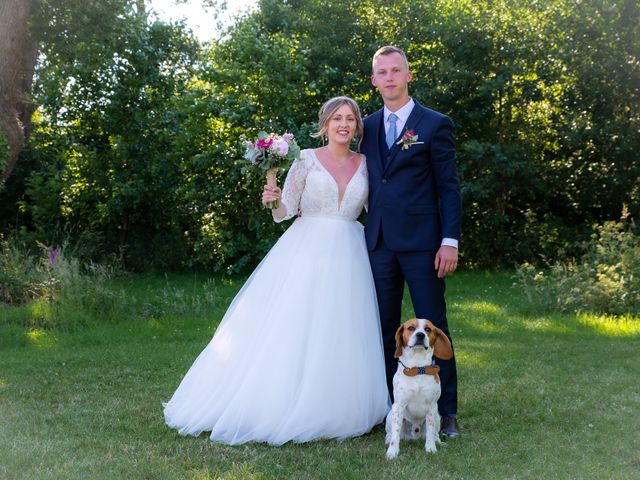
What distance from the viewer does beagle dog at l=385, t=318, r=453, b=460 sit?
443cm

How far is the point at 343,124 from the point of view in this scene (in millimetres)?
4992

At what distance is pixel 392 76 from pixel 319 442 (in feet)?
7.42

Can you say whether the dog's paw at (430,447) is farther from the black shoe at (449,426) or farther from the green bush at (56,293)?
the green bush at (56,293)

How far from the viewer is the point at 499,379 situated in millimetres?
6414

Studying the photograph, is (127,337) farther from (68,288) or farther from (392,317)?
(392,317)

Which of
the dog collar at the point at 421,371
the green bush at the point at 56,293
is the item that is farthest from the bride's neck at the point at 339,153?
the green bush at the point at 56,293

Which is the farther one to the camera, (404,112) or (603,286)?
(603,286)

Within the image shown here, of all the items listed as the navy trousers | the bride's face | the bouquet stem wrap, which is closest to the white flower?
the bouquet stem wrap

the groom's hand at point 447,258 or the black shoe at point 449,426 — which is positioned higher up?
the groom's hand at point 447,258

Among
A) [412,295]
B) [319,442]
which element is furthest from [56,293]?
[412,295]

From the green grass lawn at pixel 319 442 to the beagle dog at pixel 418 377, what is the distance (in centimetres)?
16

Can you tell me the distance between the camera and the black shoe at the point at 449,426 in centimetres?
481

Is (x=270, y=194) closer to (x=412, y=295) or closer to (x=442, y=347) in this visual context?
(x=412, y=295)

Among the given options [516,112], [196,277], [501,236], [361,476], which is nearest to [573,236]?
[501,236]
